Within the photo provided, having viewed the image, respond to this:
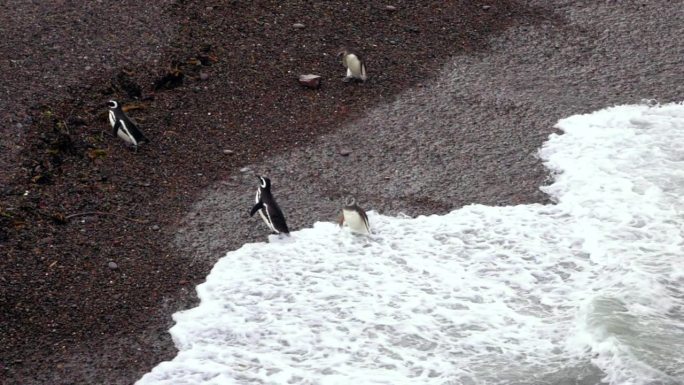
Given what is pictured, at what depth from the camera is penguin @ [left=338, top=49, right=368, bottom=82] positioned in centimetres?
1123

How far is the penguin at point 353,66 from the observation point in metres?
11.2

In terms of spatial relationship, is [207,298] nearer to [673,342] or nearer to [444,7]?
[673,342]

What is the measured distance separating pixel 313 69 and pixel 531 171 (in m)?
3.25

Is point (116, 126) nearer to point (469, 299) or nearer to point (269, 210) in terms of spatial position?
point (269, 210)

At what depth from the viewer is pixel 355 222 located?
8.75 metres

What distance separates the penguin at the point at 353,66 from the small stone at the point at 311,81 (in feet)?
1.27

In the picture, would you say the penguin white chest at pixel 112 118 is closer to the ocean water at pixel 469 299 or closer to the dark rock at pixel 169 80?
the dark rock at pixel 169 80

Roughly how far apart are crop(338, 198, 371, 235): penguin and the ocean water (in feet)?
0.42

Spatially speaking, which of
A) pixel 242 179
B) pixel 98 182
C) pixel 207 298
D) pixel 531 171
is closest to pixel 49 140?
pixel 98 182

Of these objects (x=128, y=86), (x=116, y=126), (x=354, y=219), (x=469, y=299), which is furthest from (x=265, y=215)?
(x=128, y=86)

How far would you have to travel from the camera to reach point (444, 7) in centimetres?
1303

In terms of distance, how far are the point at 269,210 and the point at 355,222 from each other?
826 mm

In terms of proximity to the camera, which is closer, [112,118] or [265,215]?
[265,215]

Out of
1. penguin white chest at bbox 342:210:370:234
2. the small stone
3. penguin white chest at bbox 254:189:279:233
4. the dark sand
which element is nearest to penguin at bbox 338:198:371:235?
penguin white chest at bbox 342:210:370:234
